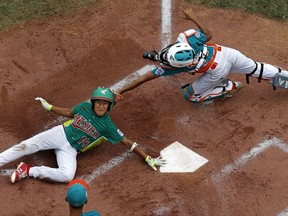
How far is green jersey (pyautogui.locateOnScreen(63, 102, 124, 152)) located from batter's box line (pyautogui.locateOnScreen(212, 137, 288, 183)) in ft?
5.20

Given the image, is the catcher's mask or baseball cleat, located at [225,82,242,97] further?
baseball cleat, located at [225,82,242,97]

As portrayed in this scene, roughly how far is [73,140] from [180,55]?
2089 mm

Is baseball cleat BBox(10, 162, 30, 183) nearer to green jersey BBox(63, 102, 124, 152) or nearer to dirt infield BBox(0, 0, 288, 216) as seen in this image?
dirt infield BBox(0, 0, 288, 216)

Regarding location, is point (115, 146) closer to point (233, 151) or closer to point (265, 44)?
point (233, 151)

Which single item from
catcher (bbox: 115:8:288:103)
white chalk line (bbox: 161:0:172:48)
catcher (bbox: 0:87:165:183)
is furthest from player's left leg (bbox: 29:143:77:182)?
white chalk line (bbox: 161:0:172:48)

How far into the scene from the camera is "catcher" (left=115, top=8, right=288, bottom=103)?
8.91m

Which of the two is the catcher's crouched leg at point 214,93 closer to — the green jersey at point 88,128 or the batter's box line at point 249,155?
the batter's box line at point 249,155

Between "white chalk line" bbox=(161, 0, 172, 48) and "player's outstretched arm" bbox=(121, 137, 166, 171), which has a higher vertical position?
"white chalk line" bbox=(161, 0, 172, 48)

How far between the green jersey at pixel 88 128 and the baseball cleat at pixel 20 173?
766 millimetres

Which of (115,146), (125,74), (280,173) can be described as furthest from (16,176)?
(280,173)

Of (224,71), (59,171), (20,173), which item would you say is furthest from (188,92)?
(20,173)

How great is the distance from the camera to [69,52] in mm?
10406

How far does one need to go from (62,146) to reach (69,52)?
2498 millimetres

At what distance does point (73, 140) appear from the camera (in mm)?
8484
